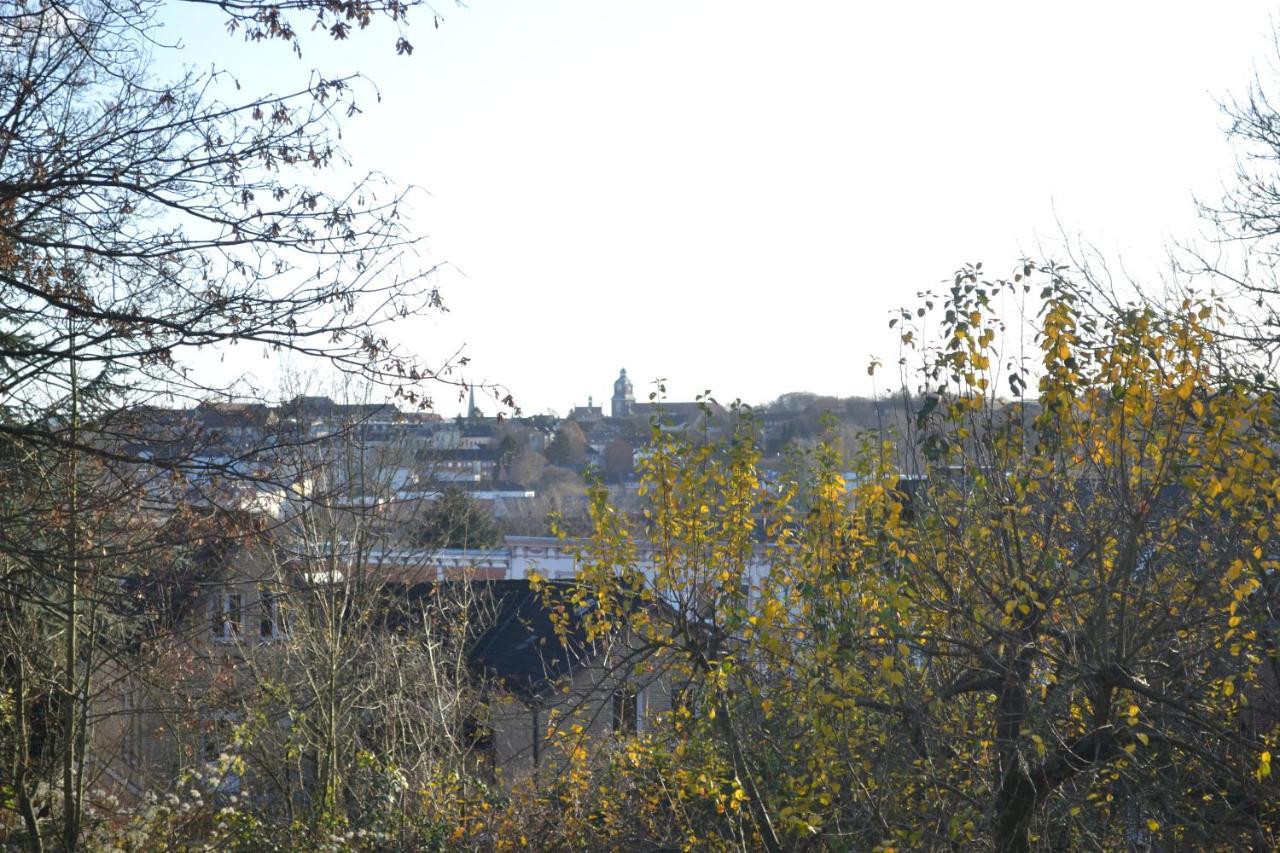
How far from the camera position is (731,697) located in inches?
293

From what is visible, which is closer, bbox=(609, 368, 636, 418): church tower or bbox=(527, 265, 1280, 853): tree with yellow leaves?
bbox=(527, 265, 1280, 853): tree with yellow leaves

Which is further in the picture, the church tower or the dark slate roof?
the church tower

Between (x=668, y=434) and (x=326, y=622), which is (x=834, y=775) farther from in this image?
(x=326, y=622)

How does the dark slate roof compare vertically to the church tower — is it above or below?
below

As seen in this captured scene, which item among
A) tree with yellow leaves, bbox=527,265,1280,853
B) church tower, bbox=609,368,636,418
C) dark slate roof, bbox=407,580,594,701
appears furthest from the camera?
church tower, bbox=609,368,636,418

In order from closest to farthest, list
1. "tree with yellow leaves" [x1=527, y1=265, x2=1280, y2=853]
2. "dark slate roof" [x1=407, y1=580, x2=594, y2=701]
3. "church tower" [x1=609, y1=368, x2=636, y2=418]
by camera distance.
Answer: "tree with yellow leaves" [x1=527, y1=265, x2=1280, y2=853]
"dark slate roof" [x1=407, y1=580, x2=594, y2=701]
"church tower" [x1=609, y1=368, x2=636, y2=418]

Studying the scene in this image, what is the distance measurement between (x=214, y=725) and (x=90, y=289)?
28.1 feet

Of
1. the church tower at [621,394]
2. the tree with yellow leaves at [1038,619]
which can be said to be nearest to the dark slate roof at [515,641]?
the tree with yellow leaves at [1038,619]

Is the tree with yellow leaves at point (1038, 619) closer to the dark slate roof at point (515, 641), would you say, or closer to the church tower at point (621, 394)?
the dark slate roof at point (515, 641)

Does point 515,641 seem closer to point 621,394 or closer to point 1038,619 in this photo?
point 1038,619

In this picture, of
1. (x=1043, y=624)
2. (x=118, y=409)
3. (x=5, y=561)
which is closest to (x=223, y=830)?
(x=5, y=561)

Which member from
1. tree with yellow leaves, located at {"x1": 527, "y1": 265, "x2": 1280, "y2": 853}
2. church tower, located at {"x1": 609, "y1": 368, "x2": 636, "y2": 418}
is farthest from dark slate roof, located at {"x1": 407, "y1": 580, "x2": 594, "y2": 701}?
church tower, located at {"x1": 609, "y1": 368, "x2": 636, "y2": 418}

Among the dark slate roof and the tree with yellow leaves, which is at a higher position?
the tree with yellow leaves

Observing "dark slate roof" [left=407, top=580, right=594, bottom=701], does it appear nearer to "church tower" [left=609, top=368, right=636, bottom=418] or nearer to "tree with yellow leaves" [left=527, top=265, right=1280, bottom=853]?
"tree with yellow leaves" [left=527, top=265, right=1280, bottom=853]
